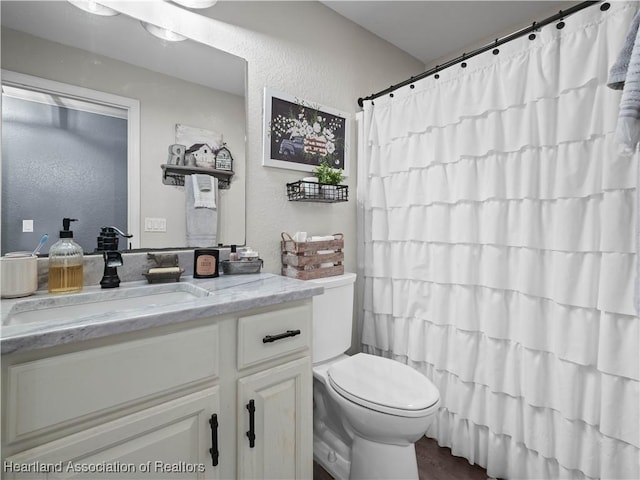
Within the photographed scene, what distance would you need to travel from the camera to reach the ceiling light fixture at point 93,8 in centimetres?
117

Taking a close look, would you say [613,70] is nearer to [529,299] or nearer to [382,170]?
[529,299]

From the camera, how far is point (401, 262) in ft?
5.96

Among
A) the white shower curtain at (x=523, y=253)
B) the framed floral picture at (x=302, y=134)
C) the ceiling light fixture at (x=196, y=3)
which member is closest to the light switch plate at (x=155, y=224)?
the framed floral picture at (x=302, y=134)

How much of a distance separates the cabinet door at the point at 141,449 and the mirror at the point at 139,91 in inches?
28.0

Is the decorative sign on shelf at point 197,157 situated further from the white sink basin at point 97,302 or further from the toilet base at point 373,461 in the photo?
the toilet base at point 373,461

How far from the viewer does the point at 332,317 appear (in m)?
1.62

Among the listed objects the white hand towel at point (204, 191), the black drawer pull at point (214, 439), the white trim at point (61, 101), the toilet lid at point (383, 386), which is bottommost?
the toilet lid at point (383, 386)

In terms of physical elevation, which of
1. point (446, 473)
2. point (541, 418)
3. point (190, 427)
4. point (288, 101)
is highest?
point (288, 101)

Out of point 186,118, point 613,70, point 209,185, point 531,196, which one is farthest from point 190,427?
point 613,70

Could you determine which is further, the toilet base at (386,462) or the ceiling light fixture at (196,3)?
the ceiling light fixture at (196,3)

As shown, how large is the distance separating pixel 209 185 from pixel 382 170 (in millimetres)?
1036

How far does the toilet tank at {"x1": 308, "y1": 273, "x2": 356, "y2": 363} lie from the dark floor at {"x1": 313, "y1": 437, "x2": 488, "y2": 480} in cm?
58

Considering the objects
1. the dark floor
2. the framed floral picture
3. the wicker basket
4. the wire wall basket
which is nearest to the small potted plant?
the wire wall basket

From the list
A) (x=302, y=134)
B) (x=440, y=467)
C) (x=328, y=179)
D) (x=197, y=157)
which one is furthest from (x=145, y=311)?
(x=440, y=467)
